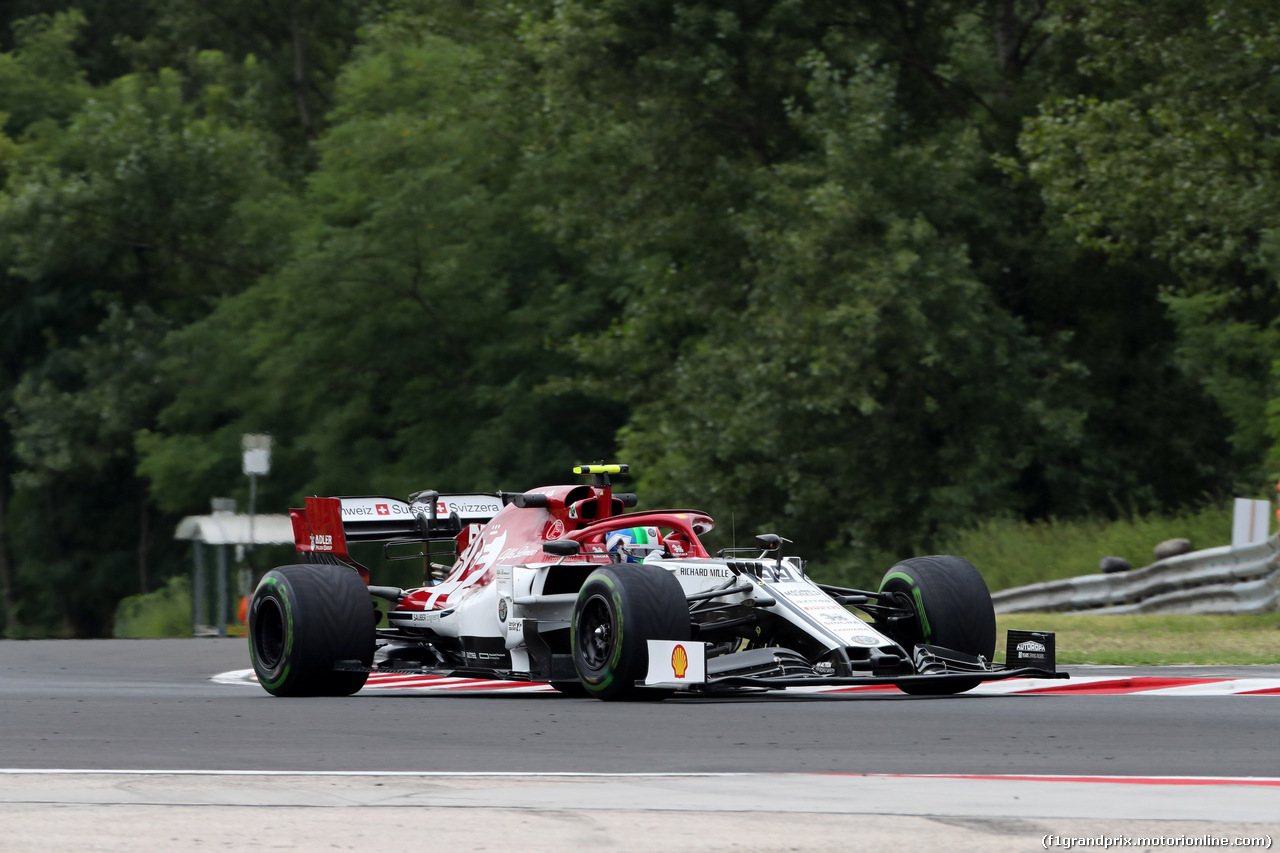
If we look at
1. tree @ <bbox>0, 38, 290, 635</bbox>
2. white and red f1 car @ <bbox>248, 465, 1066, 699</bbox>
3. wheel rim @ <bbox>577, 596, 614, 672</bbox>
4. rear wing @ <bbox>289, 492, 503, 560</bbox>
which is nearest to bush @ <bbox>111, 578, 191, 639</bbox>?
tree @ <bbox>0, 38, 290, 635</bbox>

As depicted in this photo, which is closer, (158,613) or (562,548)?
(562,548)

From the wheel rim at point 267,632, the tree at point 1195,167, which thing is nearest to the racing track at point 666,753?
the wheel rim at point 267,632

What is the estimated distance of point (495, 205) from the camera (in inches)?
1533

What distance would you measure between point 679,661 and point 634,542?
1.70 metres

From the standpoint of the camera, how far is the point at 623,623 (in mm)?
10867

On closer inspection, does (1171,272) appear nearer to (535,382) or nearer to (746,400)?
(746,400)

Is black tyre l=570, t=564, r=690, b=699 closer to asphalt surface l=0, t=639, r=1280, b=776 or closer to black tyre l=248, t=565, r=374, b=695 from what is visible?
asphalt surface l=0, t=639, r=1280, b=776

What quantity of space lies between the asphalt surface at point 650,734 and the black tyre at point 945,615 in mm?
345

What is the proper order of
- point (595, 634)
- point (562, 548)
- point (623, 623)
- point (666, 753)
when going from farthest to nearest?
1. point (562, 548)
2. point (595, 634)
3. point (623, 623)
4. point (666, 753)

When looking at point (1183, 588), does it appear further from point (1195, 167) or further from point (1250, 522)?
point (1195, 167)

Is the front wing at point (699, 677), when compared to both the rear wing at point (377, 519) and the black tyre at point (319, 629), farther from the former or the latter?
the rear wing at point (377, 519)

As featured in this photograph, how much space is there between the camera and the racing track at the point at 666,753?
672 centimetres

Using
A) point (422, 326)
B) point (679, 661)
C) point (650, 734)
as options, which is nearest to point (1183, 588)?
point (679, 661)

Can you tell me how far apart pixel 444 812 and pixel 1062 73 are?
25.7 metres
